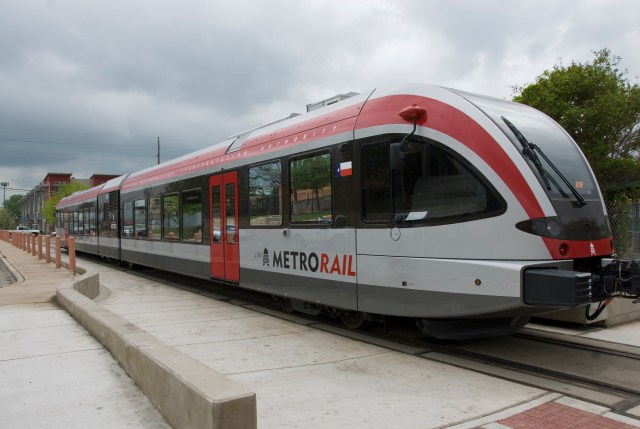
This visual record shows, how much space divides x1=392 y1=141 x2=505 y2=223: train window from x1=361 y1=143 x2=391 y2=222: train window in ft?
0.48

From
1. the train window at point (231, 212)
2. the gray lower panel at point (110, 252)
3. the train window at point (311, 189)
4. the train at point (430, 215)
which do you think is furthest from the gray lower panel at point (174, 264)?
the train window at point (311, 189)

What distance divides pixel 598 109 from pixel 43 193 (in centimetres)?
11913

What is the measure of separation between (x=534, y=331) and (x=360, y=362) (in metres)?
2.92

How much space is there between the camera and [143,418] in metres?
4.00

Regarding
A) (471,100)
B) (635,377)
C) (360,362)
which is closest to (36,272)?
(360,362)

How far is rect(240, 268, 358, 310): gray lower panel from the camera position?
6535 mm

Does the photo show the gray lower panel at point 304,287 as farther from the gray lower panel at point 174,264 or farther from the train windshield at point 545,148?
the train windshield at point 545,148

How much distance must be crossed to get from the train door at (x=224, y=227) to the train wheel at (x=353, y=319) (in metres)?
2.62

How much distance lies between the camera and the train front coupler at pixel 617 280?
4.98 meters

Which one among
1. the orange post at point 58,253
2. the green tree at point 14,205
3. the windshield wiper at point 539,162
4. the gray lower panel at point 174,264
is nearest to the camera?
the windshield wiper at point 539,162

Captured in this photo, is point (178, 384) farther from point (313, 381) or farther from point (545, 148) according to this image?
point (545, 148)

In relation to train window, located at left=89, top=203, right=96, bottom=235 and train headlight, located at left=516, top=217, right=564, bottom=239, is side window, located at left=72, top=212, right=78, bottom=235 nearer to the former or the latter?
A: train window, located at left=89, top=203, right=96, bottom=235

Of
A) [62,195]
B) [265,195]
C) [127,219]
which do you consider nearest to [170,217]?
[127,219]

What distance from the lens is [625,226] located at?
1062 cm
